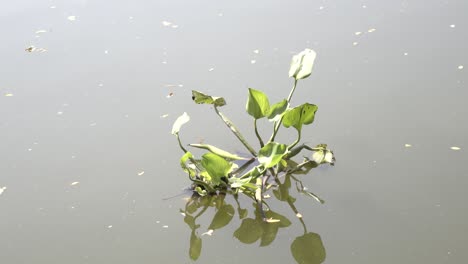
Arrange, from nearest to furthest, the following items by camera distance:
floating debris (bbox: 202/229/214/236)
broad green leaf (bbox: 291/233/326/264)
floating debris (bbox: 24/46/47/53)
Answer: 1. broad green leaf (bbox: 291/233/326/264)
2. floating debris (bbox: 202/229/214/236)
3. floating debris (bbox: 24/46/47/53)

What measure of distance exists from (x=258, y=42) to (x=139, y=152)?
1.39 metres

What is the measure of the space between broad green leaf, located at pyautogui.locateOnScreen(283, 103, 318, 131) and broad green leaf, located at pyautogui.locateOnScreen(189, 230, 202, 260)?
707 millimetres

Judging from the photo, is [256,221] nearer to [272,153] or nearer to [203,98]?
[272,153]

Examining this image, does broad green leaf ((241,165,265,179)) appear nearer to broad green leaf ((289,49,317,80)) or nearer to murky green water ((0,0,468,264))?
murky green water ((0,0,468,264))

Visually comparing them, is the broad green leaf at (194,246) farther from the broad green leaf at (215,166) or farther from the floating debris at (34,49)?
the floating debris at (34,49)

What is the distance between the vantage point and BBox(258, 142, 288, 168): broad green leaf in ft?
8.93

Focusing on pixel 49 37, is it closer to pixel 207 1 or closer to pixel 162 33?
pixel 162 33

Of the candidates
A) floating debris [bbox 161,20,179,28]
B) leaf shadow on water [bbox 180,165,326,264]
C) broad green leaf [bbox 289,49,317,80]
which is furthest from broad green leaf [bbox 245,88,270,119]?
floating debris [bbox 161,20,179,28]

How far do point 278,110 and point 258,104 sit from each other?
104mm

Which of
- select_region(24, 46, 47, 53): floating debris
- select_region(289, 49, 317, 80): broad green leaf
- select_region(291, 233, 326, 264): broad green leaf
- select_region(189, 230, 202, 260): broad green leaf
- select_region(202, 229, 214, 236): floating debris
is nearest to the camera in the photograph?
select_region(291, 233, 326, 264): broad green leaf

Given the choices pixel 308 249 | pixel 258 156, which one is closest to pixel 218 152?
pixel 258 156

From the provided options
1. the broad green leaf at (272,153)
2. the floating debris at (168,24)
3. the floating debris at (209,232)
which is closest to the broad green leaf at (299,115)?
the broad green leaf at (272,153)

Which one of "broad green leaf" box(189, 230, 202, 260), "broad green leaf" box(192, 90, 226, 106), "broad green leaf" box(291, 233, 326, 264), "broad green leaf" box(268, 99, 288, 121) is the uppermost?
"broad green leaf" box(268, 99, 288, 121)

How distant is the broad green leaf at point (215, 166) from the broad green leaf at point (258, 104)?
297 millimetres
